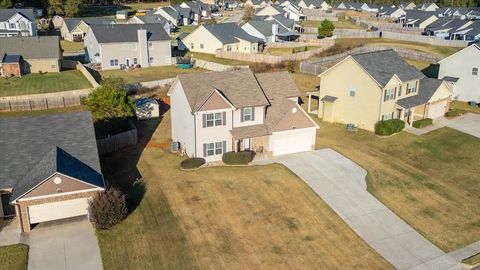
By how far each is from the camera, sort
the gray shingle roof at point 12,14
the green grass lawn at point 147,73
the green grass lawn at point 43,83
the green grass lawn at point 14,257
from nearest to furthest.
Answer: the green grass lawn at point 14,257
the green grass lawn at point 43,83
the green grass lawn at point 147,73
the gray shingle roof at point 12,14

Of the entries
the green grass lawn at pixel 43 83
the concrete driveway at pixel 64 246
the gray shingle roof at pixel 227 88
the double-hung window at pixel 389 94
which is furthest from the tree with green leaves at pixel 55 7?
the concrete driveway at pixel 64 246

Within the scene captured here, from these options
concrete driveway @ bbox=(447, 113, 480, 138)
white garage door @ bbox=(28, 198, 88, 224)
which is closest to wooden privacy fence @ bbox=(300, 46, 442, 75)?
concrete driveway @ bbox=(447, 113, 480, 138)

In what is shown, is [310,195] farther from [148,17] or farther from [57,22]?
[57,22]

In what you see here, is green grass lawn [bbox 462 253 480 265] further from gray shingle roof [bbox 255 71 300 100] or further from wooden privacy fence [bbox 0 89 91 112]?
wooden privacy fence [bbox 0 89 91 112]

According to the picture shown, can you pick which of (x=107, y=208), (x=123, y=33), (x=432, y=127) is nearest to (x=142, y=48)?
(x=123, y=33)

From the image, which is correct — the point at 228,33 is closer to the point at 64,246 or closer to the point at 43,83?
the point at 43,83

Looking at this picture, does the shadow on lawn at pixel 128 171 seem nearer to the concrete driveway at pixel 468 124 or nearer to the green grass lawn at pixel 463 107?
the concrete driveway at pixel 468 124
